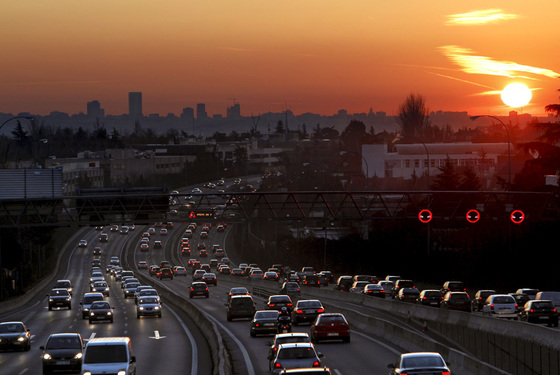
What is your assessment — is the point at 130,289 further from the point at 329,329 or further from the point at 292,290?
the point at 329,329

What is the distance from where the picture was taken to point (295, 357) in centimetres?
2661

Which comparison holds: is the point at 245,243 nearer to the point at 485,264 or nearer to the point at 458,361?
the point at 485,264

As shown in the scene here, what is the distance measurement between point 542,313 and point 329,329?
12.4m

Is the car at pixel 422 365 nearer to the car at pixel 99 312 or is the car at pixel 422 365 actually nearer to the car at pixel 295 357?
the car at pixel 295 357

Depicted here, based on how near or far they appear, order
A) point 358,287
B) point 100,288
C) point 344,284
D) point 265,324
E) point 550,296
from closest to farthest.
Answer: point 265,324
point 550,296
point 358,287
point 100,288
point 344,284

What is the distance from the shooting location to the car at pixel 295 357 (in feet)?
86.3

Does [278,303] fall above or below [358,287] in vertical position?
above

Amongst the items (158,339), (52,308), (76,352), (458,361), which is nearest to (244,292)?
(52,308)

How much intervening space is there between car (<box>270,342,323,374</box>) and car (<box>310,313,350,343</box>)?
43.9ft

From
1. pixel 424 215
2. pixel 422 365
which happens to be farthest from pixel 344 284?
pixel 422 365

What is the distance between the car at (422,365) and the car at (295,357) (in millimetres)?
3057

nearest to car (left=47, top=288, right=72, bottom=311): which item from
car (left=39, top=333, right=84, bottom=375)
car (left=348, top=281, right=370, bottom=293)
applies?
car (left=348, top=281, right=370, bottom=293)

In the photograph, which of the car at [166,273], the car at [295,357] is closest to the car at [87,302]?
the car at [295,357]

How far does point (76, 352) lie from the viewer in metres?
32.6
